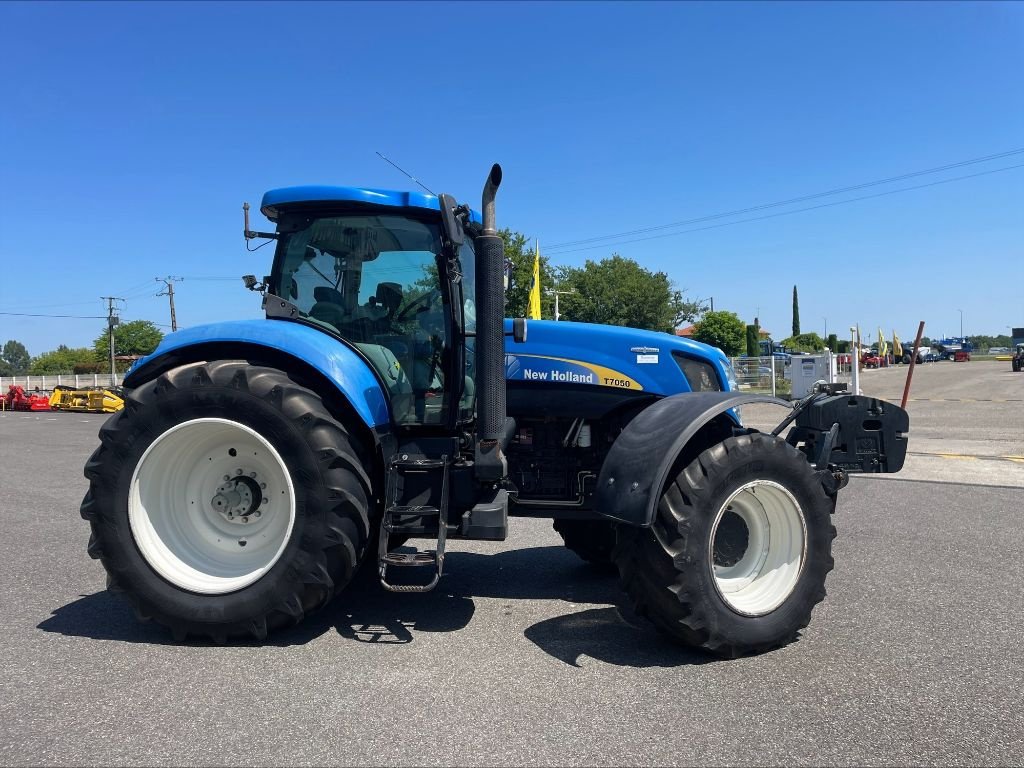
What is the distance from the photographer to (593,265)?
52312 mm

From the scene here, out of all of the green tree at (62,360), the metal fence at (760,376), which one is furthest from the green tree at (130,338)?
the metal fence at (760,376)

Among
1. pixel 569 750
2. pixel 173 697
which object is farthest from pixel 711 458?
pixel 173 697

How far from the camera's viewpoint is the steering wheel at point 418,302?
411cm

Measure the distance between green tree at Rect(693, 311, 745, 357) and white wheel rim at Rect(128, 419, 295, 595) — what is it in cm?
4723

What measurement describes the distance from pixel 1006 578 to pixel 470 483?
360cm

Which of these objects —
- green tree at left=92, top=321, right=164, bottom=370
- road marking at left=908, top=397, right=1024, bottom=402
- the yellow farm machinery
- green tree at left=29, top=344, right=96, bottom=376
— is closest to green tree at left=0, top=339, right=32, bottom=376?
green tree at left=29, top=344, right=96, bottom=376

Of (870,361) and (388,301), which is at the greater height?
(388,301)

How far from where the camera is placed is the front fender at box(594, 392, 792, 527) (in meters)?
3.32

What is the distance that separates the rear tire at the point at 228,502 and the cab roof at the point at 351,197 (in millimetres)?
991

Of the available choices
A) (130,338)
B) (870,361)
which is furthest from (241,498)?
(130,338)

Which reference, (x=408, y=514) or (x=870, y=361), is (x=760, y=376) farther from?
(x=870, y=361)

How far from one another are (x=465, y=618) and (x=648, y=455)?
1471mm

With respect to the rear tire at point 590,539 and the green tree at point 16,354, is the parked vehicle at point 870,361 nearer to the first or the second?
the rear tire at point 590,539

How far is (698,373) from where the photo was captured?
4.36m
